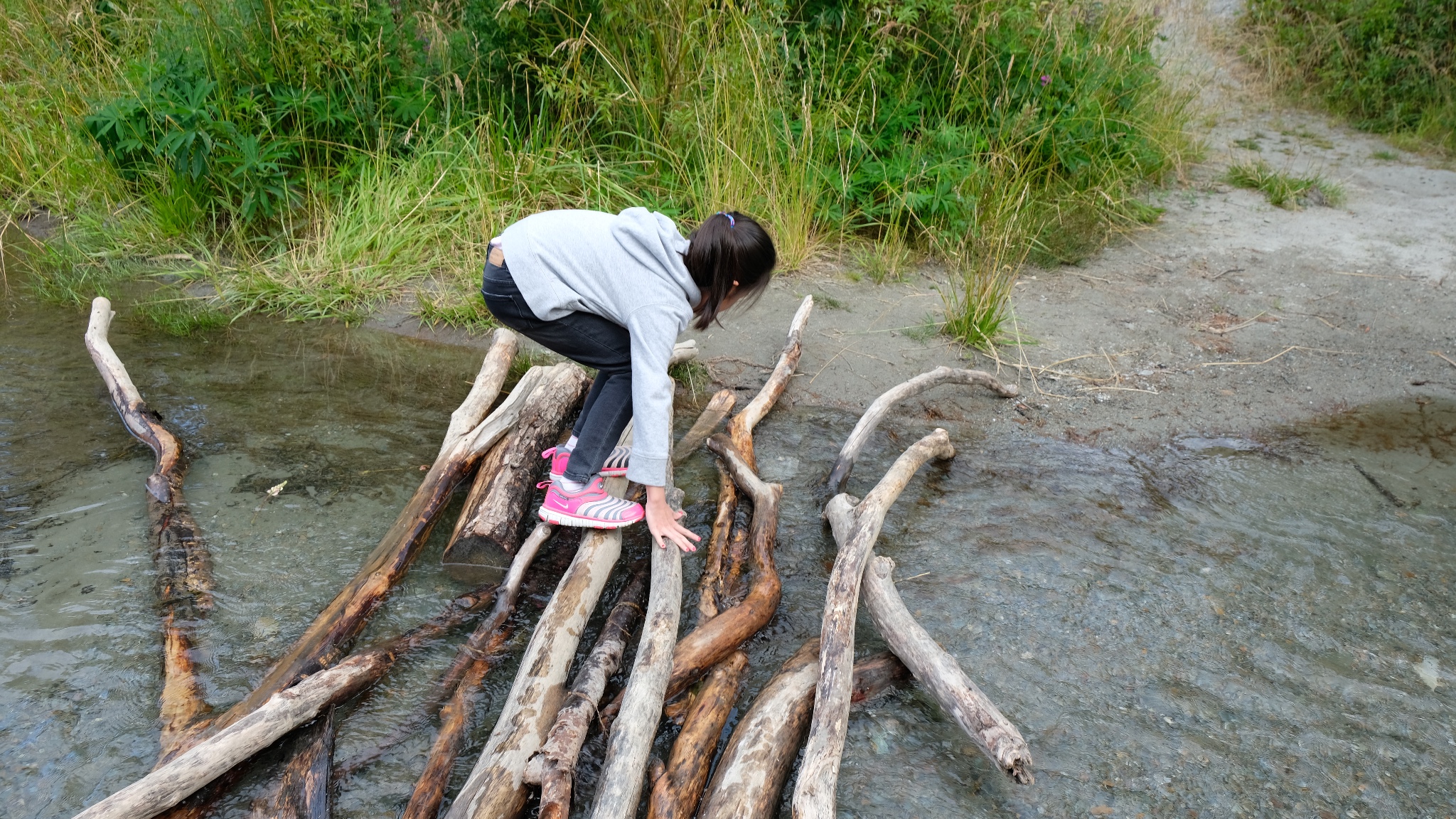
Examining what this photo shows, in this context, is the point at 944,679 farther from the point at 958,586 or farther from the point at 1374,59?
the point at 1374,59

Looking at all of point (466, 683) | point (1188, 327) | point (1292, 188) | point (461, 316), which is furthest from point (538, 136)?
point (1292, 188)

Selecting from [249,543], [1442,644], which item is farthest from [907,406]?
[249,543]

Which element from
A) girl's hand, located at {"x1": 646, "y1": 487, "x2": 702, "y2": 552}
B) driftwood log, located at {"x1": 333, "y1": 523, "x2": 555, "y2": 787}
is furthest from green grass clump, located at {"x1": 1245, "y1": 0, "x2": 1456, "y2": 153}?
driftwood log, located at {"x1": 333, "y1": 523, "x2": 555, "y2": 787}

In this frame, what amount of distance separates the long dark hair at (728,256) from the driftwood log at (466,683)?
100cm

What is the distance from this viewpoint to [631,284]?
261 centimetres

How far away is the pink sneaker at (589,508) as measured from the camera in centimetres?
290

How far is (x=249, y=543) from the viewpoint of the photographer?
308cm

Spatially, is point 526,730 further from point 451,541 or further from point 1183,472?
point 1183,472

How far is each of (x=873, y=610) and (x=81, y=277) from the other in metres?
5.10

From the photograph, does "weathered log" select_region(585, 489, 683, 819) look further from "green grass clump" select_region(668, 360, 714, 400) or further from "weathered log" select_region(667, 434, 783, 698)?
"green grass clump" select_region(668, 360, 714, 400)

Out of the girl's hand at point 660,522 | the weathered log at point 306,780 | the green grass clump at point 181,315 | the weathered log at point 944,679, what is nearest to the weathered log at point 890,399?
the weathered log at point 944,679

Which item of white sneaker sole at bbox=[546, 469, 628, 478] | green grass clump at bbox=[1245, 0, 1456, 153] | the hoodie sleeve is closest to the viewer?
the hoodie sleeve

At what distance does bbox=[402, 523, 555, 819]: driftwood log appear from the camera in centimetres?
209

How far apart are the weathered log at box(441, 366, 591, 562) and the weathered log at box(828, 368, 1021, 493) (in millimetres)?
1148
